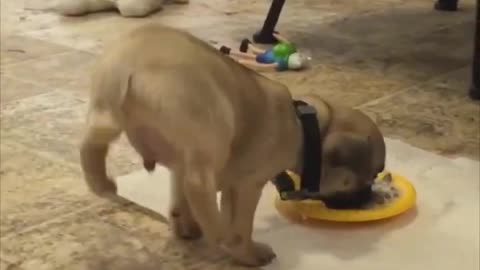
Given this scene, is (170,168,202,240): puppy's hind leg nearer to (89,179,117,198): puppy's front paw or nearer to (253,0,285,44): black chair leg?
(89,179,117,198): puppy's front paw

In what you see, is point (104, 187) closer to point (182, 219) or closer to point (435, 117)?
point (182, 219)

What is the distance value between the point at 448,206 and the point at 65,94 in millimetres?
1116

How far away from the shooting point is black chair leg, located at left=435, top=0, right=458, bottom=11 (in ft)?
11.0

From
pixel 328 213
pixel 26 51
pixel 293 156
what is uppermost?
pixel 293 156

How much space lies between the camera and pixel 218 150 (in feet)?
4.41

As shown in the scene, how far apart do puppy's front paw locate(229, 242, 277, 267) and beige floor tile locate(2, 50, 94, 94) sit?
1089 mm

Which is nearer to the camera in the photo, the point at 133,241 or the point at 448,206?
the point at 133,241

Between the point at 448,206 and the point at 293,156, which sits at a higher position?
the point at 293,156

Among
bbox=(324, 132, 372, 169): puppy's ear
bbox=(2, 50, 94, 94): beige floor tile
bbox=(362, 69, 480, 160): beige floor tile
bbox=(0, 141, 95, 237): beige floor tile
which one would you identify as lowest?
bbox=(2, 50, 94, 94): beige floor tile

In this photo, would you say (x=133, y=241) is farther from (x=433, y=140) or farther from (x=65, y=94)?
(x=65, y=94)

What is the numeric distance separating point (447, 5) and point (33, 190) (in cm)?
201

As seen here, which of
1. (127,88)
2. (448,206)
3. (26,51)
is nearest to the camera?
(127,88)

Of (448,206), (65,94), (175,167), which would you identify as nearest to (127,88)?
(175,167)

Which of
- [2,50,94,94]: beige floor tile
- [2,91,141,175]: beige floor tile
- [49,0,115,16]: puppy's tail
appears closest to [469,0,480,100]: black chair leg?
[2,91,141,175]: beige floor tile
